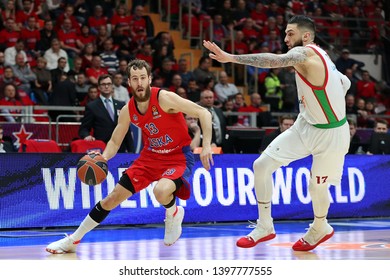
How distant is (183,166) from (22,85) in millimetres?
9916

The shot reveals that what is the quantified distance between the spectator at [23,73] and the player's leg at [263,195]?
1033 centimetres

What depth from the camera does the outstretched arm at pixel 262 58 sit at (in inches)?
349

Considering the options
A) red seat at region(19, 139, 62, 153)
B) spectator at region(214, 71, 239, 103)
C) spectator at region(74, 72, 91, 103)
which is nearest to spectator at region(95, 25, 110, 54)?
spectator at region(74, 72, 91, 103)

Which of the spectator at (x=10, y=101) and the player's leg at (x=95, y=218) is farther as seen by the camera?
the spectator at (x=10, y=101)

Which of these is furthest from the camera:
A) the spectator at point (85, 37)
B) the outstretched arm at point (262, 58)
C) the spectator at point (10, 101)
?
the spectator at point (85, 37)

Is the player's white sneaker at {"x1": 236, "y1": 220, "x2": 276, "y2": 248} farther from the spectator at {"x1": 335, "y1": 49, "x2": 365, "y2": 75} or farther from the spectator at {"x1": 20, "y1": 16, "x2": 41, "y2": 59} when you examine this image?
the spectator at {"x1": 335, "y1": 49, "x2": 365, "y2": 75}

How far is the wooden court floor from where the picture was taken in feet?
31.8

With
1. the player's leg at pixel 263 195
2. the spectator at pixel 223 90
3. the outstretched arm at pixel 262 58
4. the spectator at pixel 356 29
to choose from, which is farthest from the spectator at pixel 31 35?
the outstretched arm at pixel 262 58

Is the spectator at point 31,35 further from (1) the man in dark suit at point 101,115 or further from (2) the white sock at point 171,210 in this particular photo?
(2) the white sock at point 171,210

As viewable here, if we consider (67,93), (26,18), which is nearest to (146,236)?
(67,93)

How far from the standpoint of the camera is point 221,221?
15016 millimetres

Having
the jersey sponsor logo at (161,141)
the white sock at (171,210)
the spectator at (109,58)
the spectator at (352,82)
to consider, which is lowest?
the white sock at (171,210)

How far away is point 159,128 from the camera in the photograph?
10.0 m
